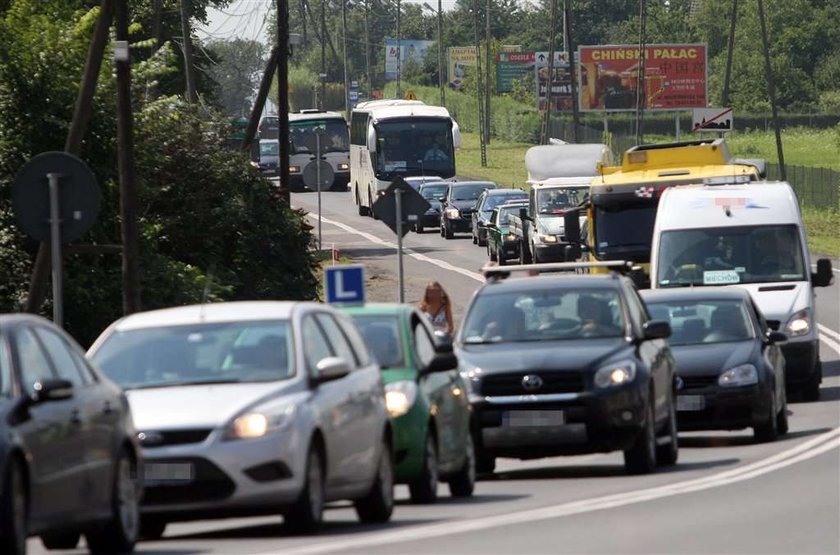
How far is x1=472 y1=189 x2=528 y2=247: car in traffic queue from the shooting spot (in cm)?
5647

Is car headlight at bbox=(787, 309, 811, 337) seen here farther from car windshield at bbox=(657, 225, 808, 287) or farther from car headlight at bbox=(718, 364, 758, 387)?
car headlight at bbox=(718, 364, 758, 387)

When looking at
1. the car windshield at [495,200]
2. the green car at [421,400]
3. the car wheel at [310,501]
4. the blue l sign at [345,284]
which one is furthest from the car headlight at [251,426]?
the car windshield at [495,200]

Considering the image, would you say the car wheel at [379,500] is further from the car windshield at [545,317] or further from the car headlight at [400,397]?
the car windshield at [545,317]

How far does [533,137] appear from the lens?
407ft

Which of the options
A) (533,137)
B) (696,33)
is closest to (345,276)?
(533,137)

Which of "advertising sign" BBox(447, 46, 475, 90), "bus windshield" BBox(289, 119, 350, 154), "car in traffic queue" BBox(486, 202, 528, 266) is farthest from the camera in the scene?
"advertising sign" BBox(447, 46, 475, 90)

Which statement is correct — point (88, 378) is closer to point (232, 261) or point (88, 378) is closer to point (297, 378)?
point (297, 378)

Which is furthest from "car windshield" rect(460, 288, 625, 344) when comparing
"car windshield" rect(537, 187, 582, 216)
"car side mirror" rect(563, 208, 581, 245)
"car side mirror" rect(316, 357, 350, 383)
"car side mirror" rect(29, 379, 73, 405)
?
"car windshield" rect(537, 187, 582, 216)

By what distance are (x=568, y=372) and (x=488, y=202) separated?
40601 millimetres

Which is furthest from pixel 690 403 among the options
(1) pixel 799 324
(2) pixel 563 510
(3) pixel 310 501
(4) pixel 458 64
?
(4) pixel 458 64

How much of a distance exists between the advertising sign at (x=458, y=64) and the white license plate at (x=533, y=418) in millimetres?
148872

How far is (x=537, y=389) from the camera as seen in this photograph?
16.5 meters

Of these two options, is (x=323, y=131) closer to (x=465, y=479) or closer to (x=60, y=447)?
(x=465, y=479)

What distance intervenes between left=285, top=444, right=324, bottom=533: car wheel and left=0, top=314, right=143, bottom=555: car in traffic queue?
0.95m
